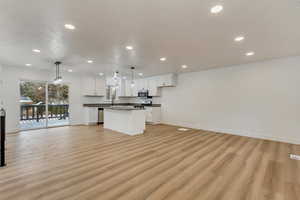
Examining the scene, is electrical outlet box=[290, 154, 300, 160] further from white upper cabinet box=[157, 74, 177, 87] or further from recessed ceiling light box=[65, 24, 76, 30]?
recessed ceiling light box=[65, 24, 76, 30]

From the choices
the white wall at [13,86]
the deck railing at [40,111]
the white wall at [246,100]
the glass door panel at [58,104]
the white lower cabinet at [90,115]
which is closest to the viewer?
the white wall at [246,100]

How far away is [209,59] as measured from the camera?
4.38 metres

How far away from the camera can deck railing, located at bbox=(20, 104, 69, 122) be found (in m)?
5.98

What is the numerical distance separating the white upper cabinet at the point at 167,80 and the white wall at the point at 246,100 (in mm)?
293

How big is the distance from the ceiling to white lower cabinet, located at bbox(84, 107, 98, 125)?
11.5ft

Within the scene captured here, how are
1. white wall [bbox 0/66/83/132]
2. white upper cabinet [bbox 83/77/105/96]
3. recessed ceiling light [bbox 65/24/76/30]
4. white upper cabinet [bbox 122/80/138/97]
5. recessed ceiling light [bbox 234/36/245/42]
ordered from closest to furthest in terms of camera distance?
1. recessed ceiling light [bbox 65/24/76/30]
2. recessed ceiling light [bbox 234/36/245/42]
3. white wall [bbox 0/66/83/132]
4. white upper cabinet [bbox 83/77/105/96]
5. white upper cabinet [bbox 122/80/138/97]

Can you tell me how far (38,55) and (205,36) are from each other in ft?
15.1

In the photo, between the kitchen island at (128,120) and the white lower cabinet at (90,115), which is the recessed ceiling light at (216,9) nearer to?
the kitchen island at (128,120)

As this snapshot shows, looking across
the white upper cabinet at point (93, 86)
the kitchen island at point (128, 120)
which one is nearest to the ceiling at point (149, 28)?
the kitchen island at point (128, 120)

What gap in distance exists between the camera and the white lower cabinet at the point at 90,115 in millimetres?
6896

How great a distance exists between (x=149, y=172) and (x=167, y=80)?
5.04 metres

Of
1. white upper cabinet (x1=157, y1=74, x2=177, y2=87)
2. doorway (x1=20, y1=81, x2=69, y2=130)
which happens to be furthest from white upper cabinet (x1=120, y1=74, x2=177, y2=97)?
doorway (x1=20, y1=81, x2=69, y2=130)

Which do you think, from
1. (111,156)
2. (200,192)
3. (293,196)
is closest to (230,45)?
(293,196)

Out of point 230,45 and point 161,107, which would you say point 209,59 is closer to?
point 230,45
